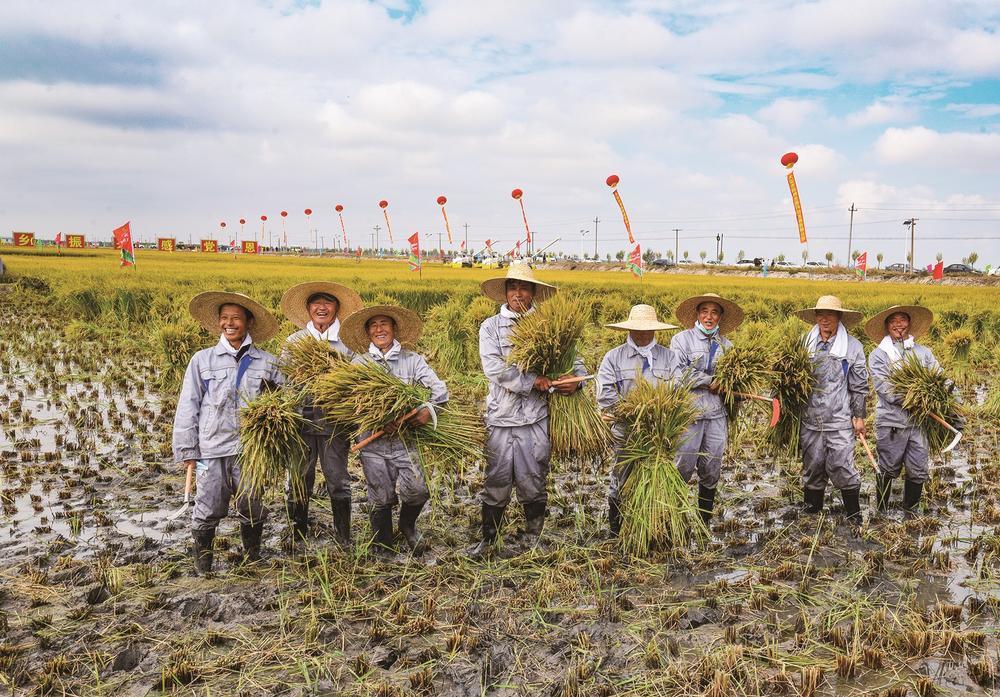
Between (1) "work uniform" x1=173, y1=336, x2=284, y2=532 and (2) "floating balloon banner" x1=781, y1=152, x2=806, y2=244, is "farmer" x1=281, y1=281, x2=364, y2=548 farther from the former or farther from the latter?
(2) "floating balloon banner" x1=781, y1=152, x2=806, y2=244

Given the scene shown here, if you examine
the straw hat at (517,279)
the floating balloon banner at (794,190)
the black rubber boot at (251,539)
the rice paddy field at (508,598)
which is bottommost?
the rice paddy field at (508,598)

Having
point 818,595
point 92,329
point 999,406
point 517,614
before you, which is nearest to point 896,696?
point 818,595

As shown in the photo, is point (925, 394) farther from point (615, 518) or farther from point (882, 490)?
point (615, 518)

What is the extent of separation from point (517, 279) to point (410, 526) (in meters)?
1.60

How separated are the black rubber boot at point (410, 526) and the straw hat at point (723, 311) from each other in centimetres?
226

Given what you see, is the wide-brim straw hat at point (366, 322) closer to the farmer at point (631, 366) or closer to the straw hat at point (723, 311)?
the farmer at point (631, 366)

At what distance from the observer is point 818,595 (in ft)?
12.4

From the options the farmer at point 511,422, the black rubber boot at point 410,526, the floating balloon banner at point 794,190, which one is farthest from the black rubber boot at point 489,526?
the floating balloon banner at point 794,190

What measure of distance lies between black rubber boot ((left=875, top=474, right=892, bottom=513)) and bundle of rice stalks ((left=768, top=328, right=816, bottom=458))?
26.2 inches

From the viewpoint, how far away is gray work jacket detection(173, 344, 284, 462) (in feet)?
12.9

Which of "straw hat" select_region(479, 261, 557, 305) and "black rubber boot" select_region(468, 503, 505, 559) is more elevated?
"straw hat" select_region(479, 261, 557, 305)

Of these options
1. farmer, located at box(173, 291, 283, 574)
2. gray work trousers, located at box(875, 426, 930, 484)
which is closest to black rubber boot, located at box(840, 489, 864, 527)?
gray work trousers, located at box(875, 426, 930, 484)

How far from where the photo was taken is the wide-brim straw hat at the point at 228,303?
4117 mm

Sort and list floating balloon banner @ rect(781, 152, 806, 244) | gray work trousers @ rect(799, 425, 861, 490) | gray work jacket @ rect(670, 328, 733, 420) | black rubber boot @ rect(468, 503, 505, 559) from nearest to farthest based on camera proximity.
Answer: black rubber boot @ rect(468, 503, 505, 559) → gray work jacket @ rect(670, 328, 733, 420) → gray work trousers @ rect(799, 425, 861, 490) → floating balloon banner @ rect(781, 152, 806, 244)
